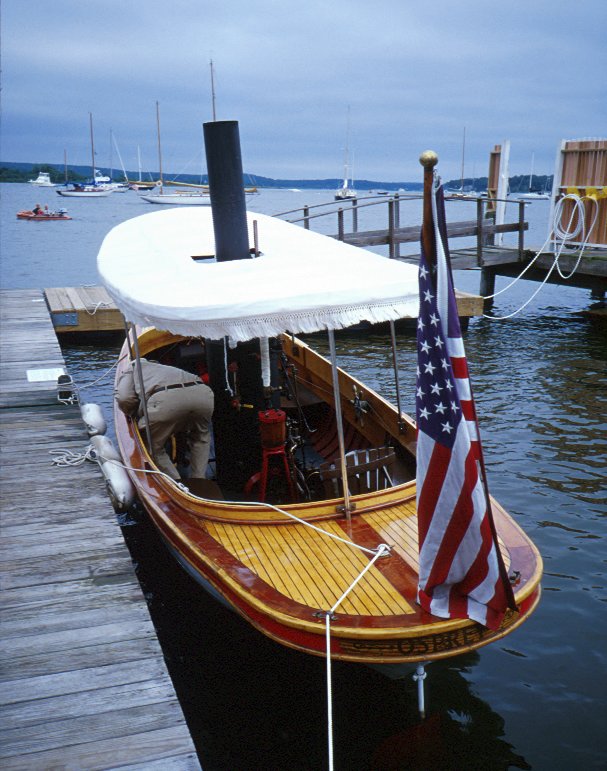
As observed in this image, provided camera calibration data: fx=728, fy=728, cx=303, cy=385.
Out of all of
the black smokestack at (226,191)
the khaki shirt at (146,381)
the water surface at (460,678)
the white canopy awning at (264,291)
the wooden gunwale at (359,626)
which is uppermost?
the black smokestack at (226,191)

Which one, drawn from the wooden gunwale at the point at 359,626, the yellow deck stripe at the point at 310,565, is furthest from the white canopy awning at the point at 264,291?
the wooden gunwale at the point at 359,626

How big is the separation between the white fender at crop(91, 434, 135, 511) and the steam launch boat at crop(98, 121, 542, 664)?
6.7 inches

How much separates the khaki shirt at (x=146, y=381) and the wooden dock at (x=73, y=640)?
74 cm

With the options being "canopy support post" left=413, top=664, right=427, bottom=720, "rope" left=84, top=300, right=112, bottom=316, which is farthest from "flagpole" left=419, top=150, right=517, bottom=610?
"rope" left=84, top=300, right=112, bottom=316

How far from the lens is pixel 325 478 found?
222 inches

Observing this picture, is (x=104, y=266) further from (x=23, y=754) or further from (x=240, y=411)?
(x=23, y=754)

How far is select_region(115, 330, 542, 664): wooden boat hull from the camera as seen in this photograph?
4191 millimetres

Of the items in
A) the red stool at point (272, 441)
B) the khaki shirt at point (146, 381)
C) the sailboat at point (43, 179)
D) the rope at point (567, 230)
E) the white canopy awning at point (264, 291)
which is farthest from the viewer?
the sailboat at point (43, 179)

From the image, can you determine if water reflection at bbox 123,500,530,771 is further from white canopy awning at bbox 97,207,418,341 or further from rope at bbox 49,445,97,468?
white canopy awning at bbox 97,207,418,341

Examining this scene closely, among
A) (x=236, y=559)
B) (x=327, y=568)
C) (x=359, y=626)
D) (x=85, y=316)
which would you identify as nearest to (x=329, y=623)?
(x=359, y=626)

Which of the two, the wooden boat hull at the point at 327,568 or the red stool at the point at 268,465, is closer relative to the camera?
the wooden boat hull at the point at 327,568

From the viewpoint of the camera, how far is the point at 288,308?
182 inches

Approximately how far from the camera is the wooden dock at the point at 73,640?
3.55 m

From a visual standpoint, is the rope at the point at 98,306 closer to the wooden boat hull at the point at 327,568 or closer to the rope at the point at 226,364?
the rope at the point at 226,364
